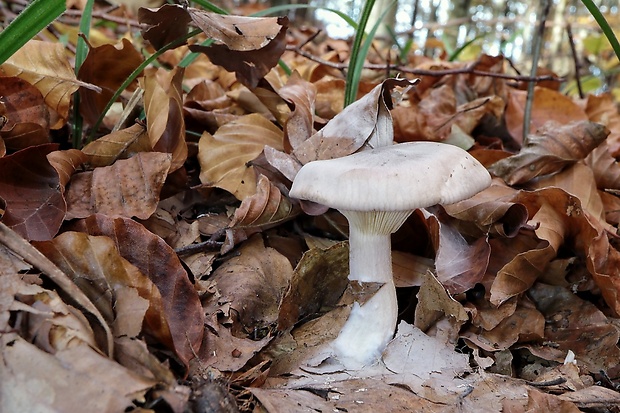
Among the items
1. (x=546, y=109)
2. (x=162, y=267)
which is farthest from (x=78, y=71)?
(x=546, y=109)

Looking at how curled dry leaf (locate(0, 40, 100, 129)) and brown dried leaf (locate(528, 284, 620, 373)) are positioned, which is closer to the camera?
brown dried leaf (locate(528, 284, 620, 373))

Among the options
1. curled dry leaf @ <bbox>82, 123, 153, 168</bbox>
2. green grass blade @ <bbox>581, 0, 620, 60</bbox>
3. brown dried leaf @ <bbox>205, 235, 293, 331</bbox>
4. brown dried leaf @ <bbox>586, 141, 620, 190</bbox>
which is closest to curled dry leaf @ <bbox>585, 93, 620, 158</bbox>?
brown dried leaf @ <bbox>586, 141, 620, 190</bbox>

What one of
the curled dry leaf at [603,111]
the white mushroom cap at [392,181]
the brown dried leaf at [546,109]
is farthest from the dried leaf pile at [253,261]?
the curled dry leaf at [603,111]

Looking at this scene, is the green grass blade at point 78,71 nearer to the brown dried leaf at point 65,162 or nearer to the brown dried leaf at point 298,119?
the brown dried leaf at point 65,162

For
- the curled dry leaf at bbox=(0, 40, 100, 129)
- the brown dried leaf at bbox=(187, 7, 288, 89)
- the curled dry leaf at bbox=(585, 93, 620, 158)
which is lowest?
the curled dry leaf at bbox=(585, 93, 620, 158)

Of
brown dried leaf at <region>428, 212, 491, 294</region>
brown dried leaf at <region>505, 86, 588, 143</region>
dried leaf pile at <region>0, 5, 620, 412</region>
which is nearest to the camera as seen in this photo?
dried leaf pile at <region>0, 5, 620, 412</region>

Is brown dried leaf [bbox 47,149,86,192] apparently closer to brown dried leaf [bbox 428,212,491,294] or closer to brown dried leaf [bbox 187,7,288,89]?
brown dried leaf [bbox 187,7,288,89]
